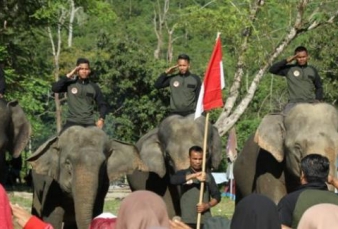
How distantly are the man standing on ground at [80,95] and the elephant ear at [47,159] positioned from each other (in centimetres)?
39

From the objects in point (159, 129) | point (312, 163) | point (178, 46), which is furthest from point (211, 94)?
point (178, 46)

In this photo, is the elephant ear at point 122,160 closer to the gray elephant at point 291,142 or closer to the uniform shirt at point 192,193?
the gray elephant at point 291,142

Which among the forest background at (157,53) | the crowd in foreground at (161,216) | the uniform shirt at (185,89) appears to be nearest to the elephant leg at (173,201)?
the uniform shirt at (185,89)

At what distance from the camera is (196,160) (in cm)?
1393

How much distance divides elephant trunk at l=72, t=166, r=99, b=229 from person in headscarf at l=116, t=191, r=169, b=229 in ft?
27.3

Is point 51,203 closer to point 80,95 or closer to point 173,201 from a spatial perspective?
point 80,95

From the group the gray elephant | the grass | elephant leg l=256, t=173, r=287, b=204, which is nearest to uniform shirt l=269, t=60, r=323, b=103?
the gray elephant

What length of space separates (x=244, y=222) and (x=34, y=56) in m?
32.3

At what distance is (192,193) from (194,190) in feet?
0.14

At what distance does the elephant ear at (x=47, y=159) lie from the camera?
54.4 ft

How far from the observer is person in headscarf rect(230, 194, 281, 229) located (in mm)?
7379

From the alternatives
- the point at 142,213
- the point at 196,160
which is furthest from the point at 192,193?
the point at 142,213

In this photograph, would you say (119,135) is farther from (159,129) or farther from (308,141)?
(308,141)

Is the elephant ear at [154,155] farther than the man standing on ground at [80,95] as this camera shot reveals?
Yes
